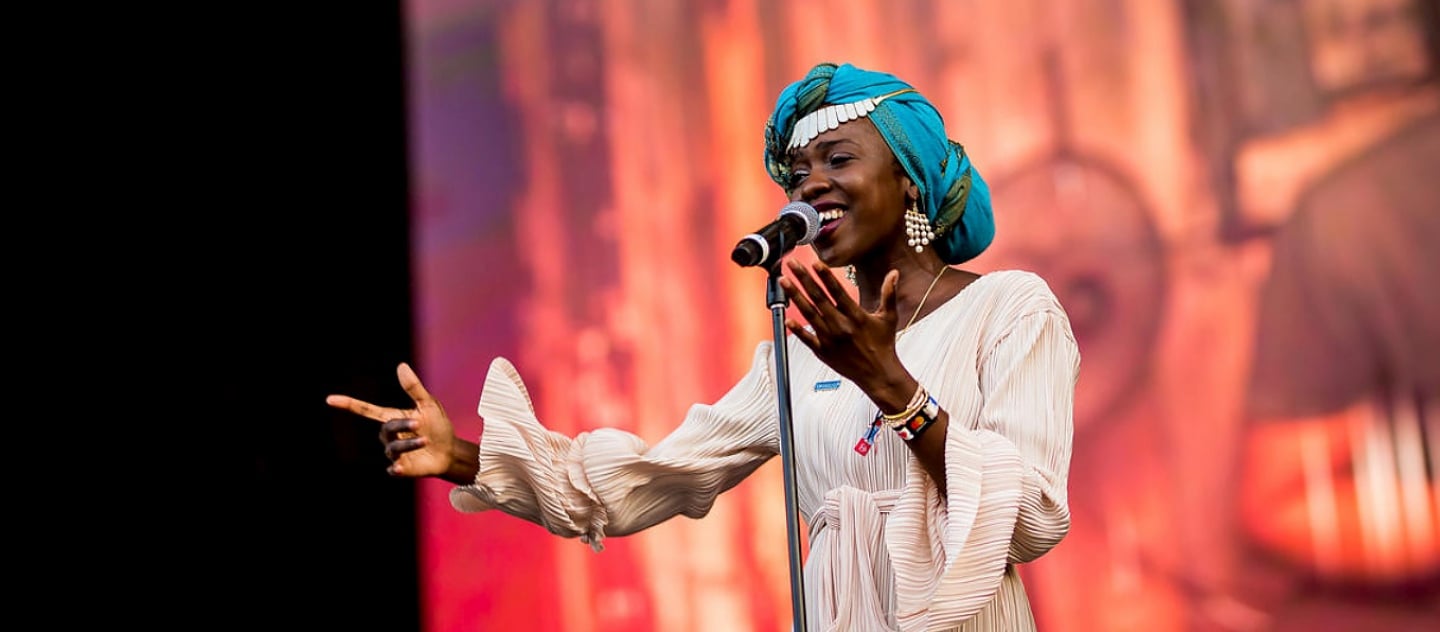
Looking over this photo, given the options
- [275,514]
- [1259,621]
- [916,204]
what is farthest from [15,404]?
[1259,621]

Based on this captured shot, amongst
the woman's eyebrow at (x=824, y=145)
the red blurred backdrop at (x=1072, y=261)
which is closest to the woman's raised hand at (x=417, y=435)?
the woman's eyebrow at (x=824, y=145)

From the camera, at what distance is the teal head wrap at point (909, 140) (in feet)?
6.11

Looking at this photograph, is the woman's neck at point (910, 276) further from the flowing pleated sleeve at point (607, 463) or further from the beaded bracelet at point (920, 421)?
the beaded bracelet at point (920, 421)

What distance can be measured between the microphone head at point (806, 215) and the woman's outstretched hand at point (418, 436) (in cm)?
52

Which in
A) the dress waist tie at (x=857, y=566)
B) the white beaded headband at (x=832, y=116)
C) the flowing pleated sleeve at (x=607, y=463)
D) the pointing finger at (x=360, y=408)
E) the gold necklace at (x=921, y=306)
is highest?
the white beaded headband at (x=832, y=116)

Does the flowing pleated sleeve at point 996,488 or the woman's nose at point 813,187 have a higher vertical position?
the woman's nose at point 813,187

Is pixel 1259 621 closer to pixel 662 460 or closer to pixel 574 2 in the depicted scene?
pixel 662 460

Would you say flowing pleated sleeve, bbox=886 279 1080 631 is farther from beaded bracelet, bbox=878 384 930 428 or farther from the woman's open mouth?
the woman's open mouth

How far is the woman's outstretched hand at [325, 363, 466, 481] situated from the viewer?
5.93 ft

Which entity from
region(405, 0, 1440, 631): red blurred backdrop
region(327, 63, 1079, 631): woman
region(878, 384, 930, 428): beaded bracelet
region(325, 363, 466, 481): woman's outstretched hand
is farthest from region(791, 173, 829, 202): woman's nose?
region(405, 0, 1440, 631): red blurred backdrop

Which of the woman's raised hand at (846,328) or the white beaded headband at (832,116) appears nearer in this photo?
the woman's raised hand at (846,328)

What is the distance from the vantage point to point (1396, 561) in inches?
118

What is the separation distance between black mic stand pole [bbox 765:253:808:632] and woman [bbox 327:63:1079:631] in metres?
0.06

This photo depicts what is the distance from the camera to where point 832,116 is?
187 centimetres
